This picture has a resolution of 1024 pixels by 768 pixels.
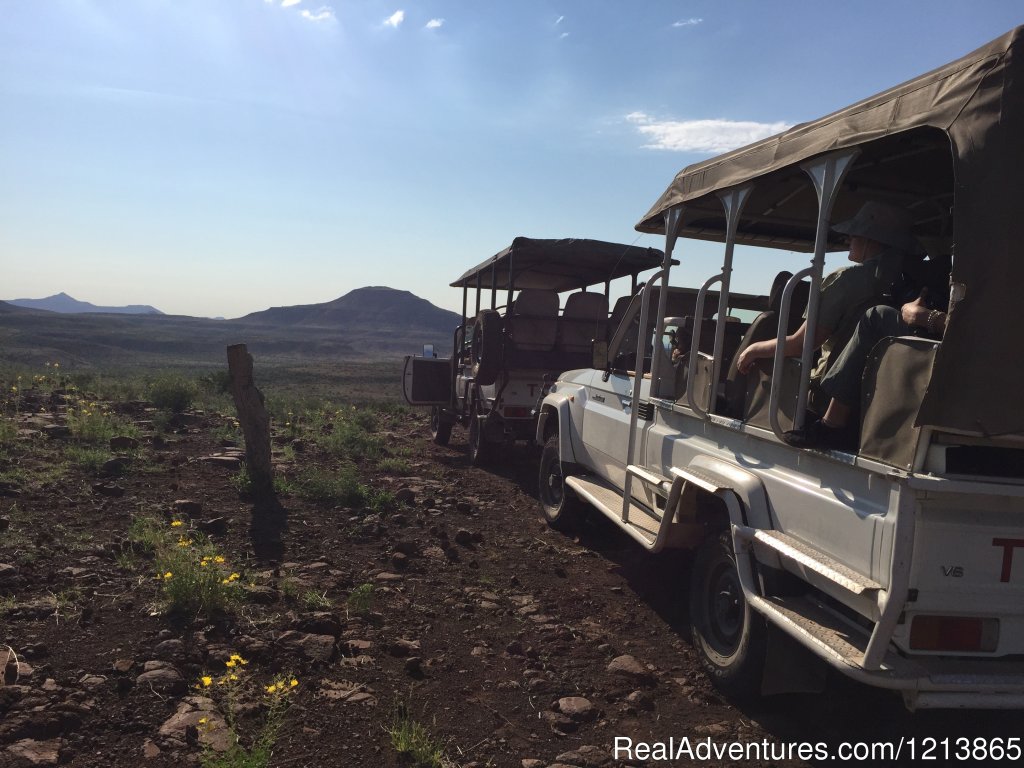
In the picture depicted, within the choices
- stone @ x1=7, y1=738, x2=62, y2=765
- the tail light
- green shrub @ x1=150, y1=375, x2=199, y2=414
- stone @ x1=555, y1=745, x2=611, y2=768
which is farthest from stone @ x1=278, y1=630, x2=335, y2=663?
green shrub @ x1=150, y1=375, x2=199, y2=414

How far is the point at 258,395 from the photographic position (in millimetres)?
7645

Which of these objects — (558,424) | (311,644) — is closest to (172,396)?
(558,424)

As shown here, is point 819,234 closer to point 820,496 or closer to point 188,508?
point 820,496

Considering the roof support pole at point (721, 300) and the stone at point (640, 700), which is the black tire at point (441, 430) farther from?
the stone at point (640, 700)

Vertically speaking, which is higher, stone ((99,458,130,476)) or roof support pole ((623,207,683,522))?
roof support pole ((623,207,683,522))

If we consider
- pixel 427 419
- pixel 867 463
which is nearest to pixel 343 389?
pixel 427 419

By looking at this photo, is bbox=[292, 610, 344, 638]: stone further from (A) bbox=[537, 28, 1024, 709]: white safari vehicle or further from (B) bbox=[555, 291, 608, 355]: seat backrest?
(B) bbox=[555, 291, 608, 355]: seat backrest

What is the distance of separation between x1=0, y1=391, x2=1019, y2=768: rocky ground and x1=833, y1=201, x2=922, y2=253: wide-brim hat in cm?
226

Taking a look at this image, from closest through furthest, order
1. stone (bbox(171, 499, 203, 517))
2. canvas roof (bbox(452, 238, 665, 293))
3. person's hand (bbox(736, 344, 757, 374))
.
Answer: person's hand (bbox(736, 344, 757, 374)) < stone (bbox(171, 499, 203, 517)) < canvas roof (bbox(452, 238, 665, 293))

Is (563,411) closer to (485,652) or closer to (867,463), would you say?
(485,652)

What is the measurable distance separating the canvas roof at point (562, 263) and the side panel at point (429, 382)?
1.42 m

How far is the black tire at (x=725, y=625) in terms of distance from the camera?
3.41m

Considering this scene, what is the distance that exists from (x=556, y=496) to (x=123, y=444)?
5120 millimetres

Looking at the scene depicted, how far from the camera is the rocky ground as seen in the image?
3.16 m
